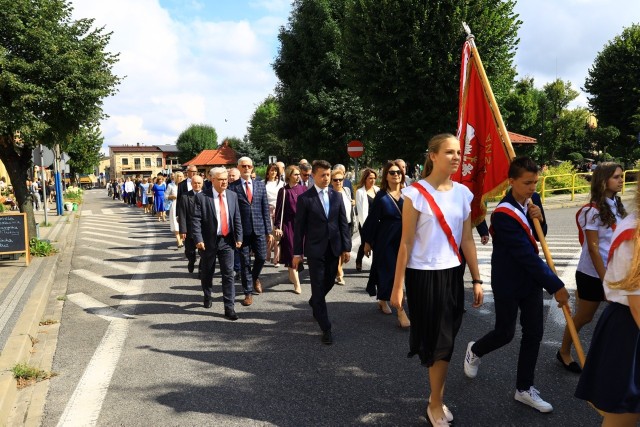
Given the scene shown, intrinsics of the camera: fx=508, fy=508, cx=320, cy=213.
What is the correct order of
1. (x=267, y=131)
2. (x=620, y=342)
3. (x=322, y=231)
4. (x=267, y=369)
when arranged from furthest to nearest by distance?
(x=267, y=131) < (x=322, y=231) < (x=267, y=369) < (x=620, y=342)

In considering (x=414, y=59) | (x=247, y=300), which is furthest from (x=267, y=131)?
(x=247, y=300)

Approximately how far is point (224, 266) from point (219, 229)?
46 cm

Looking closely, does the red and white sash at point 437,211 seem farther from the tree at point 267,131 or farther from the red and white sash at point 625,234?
the tree at point 267,131

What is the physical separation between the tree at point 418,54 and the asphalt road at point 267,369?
1220 centimetres

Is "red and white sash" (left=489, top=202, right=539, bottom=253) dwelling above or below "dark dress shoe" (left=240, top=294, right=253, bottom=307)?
above

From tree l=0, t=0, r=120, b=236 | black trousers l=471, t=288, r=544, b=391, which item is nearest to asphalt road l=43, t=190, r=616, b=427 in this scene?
black trousers l=471, t=288, r=544, b=391

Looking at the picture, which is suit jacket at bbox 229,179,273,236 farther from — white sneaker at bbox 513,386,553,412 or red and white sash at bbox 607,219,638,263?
red and white sash at bbox 607,219,638,263

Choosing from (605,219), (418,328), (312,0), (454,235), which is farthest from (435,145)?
(312,0)

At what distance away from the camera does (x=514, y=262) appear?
356 cm

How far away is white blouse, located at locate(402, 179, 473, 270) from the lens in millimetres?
3244

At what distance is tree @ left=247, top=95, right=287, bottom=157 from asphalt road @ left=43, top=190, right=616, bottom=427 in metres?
26.9

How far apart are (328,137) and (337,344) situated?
86.1 feet

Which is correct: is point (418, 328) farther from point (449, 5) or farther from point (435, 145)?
point (449, 5)

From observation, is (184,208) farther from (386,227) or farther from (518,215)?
(518,215)
